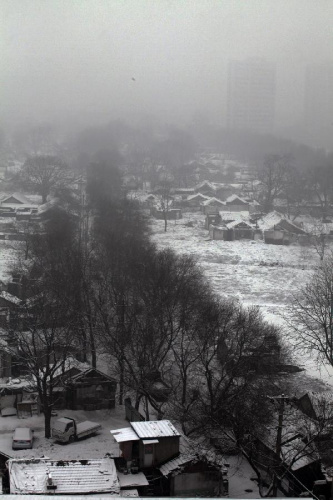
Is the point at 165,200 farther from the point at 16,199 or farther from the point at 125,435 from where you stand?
the point at 125,435

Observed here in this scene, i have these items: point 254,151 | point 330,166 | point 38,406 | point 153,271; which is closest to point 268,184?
point 330,166

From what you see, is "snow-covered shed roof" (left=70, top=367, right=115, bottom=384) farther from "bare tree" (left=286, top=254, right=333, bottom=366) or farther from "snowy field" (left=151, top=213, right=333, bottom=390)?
"snowy field" (left=151, top=213, right=333, bottom=390)

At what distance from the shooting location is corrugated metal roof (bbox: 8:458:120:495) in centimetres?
349

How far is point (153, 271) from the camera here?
22.5ft

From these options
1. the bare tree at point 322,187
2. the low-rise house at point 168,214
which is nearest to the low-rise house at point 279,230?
the bare tree at point 322,187

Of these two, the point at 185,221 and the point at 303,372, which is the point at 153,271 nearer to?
the point at 303,372

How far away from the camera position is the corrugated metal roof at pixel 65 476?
3492 millimetres

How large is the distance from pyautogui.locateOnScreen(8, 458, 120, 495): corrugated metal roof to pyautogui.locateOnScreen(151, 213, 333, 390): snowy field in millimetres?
3905

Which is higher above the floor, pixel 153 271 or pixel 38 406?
pixel 153 271

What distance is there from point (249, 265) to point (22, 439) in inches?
244

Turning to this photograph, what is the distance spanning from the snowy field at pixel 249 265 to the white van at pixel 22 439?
3.50 metres

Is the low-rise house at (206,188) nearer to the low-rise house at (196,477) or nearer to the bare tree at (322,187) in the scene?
the bare tree at (322,187)

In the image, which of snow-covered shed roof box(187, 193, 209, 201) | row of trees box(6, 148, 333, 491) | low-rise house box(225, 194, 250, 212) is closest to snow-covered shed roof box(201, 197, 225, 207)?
low-rise house box(225, 194, 250, 212)

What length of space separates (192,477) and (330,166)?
44.6ft
